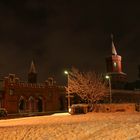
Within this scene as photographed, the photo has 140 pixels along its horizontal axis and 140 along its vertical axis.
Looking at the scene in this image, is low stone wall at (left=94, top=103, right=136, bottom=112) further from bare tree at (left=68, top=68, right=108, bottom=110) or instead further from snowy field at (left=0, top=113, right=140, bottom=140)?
snowy field at (left=0, top=113, right=140, bottom=140)

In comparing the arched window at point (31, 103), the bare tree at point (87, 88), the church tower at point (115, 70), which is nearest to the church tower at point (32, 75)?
the arched window at point (31, 103)

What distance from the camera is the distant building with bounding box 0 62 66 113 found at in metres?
61.4

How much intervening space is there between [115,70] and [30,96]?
3438cm

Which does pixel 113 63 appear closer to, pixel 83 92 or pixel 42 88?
pixel 42 88

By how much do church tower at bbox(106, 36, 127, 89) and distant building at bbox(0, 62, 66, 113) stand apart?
24.2 meters

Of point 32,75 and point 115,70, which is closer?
point 32,75

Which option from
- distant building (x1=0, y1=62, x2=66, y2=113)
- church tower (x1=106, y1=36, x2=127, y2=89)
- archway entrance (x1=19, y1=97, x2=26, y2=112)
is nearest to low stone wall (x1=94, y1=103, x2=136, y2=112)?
distant building (x1=0, y1=62, x2=66, y2=113)

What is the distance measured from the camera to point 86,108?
119 feet

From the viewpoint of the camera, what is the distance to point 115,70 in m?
90.9

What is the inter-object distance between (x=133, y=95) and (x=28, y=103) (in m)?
30.9

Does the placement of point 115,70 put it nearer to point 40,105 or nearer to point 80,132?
point 40,105

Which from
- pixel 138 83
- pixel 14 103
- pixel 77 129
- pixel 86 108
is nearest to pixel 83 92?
pixel 86 108

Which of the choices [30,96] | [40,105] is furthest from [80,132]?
[40,105]

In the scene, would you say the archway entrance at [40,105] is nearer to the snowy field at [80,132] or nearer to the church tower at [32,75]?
the church tower at [32,75]
